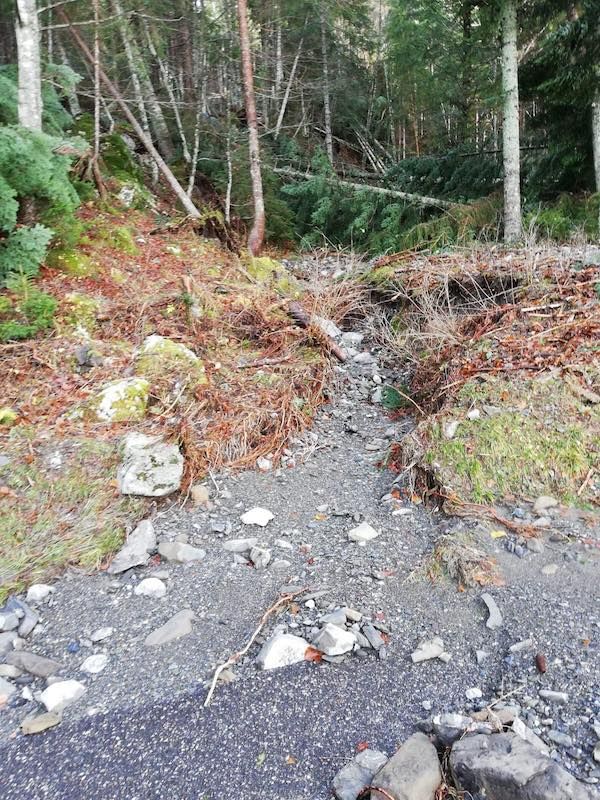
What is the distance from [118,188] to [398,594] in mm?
8966

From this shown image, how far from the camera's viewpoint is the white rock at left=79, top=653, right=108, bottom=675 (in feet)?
8.86

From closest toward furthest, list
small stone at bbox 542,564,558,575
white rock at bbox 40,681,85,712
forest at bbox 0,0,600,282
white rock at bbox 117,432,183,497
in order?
white rock at bbox 40,681,85,712, small stone at bbox 542,564,558,575, white rock at bbox 117,432,183,497, forest at bbox 0,0,600,282

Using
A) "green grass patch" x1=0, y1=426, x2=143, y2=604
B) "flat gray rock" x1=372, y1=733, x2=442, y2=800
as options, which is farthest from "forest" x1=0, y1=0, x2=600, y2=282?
"flat gray rock" x1=372, y1=733, x2=442, y2=800

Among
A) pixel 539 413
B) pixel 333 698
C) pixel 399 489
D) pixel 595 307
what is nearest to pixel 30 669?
pixel 333 698

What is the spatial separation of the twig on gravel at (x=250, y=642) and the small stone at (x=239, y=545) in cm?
59

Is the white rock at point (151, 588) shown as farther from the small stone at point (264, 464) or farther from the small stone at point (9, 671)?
the small stone at point (264, 464)

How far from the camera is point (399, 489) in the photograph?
4.07 meters

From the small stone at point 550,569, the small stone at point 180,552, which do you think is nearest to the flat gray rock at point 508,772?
the small stone at point 550,569

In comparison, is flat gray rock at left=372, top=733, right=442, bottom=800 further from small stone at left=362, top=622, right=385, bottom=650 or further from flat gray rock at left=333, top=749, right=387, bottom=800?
small stone at left=362, top=622, right=385, bottom=650

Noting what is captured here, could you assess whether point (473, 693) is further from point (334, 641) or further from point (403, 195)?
point (403, 195)

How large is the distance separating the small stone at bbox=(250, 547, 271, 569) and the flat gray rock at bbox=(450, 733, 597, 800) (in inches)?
63.4

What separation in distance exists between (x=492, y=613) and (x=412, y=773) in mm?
1081

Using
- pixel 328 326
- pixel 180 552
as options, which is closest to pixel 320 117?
pixel 328 326

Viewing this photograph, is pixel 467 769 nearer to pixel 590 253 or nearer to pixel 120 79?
pixel 590 253
